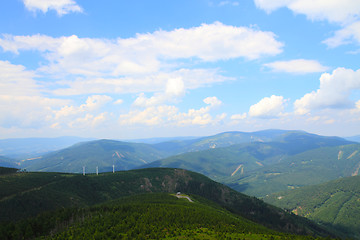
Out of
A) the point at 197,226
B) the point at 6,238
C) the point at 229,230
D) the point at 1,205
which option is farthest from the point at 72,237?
the point at 1,205

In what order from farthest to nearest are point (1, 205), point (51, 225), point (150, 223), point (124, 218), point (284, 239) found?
point (1, 205) < point (51, 225) < point (124, 218) < point (150, 223) < point (284, 239)

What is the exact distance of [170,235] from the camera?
297 ft

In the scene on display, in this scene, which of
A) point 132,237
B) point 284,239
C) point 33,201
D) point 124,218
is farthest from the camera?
point 33,201

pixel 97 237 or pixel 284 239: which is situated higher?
pixel 97 237

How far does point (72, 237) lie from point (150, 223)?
3543 centimetres

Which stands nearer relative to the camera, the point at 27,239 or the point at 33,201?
→ the point at 27,239

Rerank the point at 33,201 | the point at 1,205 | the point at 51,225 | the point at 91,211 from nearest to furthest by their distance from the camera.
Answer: the point at 51,225 < the point at 91,211 < the point at 1,205 < the point at 33,201

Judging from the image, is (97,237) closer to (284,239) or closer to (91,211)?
(91,211)

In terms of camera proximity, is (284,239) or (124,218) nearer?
(284,239)

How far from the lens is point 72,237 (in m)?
92.1

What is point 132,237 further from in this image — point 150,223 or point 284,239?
point 284,239

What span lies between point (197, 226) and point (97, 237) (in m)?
48.8

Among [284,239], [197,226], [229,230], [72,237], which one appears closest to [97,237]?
[72,237]

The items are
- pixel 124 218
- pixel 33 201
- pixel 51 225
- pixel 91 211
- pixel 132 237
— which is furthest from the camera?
pixel 33 201
